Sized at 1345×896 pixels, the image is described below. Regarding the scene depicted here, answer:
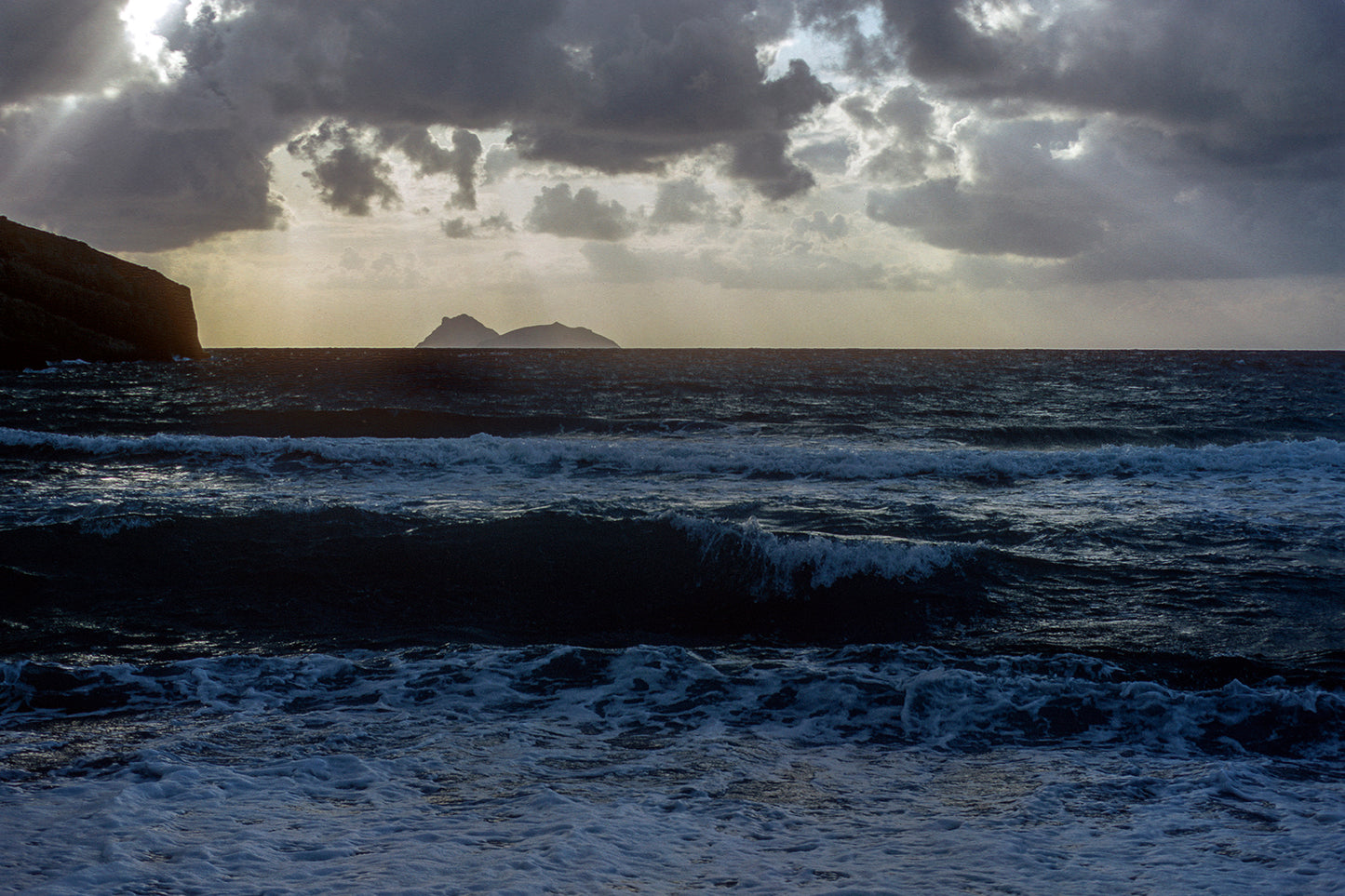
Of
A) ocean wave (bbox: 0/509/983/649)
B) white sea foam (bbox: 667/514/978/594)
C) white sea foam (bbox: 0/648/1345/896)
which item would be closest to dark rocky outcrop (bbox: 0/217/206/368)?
ocean wave (bbox: 0/509/983/649)

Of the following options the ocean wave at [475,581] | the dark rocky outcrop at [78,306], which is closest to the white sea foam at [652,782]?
the ocean wave at [475,581]

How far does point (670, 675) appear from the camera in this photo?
8008 mm

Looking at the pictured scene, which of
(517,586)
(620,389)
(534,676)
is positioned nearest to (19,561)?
(517,586)

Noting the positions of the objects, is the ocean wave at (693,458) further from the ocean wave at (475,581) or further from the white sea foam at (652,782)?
the white sea foam at (652,782)

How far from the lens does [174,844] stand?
4516 millimetres

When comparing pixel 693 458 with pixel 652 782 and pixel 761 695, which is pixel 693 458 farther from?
pixel 652 782

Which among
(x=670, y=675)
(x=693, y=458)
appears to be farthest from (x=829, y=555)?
(x=693, y=458)

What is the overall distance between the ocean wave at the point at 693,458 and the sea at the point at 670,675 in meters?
0.20

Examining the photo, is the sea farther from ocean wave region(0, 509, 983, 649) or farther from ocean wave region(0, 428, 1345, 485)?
ocean wave region(0, 428, 1345, 485)

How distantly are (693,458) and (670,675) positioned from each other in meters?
13.6

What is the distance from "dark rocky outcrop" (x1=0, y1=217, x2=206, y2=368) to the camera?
71.4 m

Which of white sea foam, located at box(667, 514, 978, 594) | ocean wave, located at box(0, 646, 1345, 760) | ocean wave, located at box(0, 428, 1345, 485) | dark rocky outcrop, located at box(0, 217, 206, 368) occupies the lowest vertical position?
ocean wave, located at box(0, 646, 1345, 760)

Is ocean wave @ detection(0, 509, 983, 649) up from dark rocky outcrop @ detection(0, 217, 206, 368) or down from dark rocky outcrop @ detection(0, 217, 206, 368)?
down

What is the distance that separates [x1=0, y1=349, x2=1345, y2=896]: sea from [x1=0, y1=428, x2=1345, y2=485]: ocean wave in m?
0.20
